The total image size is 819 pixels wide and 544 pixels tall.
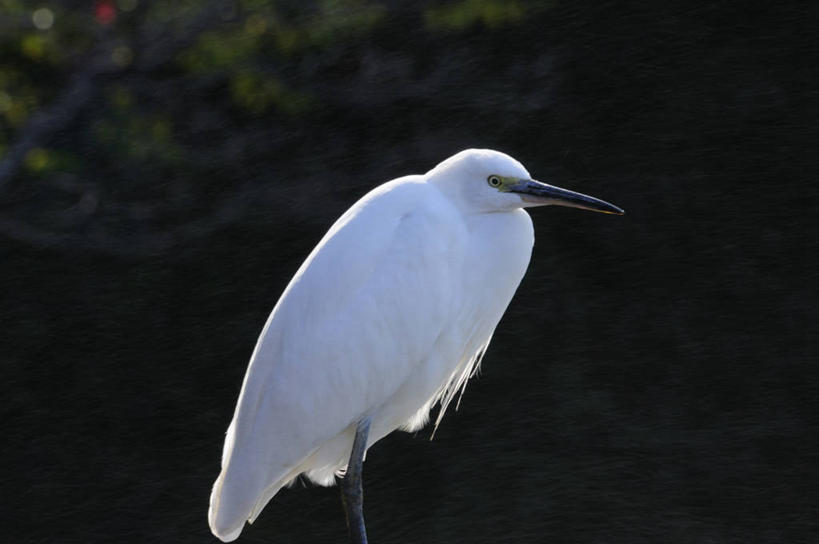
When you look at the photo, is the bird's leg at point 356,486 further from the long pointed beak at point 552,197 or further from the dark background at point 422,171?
the dark background at point 422,171

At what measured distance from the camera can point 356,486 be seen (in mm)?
1753

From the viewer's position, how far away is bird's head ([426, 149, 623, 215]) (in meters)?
1.67

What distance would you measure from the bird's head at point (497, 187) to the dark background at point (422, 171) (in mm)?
1033

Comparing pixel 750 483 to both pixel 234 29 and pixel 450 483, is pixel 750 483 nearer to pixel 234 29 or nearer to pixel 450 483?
pixel 450 483

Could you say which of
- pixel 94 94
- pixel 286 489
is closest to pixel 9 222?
pixel 94 94

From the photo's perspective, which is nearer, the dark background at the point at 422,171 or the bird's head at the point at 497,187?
the bird's head at the point at 497,187

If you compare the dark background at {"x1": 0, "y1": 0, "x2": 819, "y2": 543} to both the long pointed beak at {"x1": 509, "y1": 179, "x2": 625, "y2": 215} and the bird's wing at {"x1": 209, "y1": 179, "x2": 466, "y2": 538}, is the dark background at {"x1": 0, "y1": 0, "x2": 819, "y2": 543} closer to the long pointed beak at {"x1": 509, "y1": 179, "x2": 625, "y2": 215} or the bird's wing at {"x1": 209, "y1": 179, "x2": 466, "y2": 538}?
the bird's wing at {"x1": 209, "y1": 179, "x2": 466, "y2": 538}

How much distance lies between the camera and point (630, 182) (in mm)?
3002

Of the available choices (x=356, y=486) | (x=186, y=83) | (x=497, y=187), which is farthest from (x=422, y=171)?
(x=356, y=486)

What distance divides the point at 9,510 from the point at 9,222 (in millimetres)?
787

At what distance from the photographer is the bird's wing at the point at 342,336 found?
1.71 m

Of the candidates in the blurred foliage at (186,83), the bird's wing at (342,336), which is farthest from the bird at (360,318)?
the blurred foliage at (186,83)

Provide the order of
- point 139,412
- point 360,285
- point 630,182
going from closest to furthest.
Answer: point 360,285
point 139,412
point 630,182

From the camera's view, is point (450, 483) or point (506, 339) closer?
point (450, 483)
